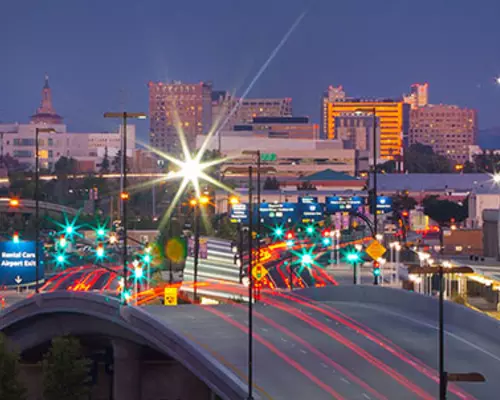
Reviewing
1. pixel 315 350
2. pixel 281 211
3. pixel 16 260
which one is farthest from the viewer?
pixel 281 211

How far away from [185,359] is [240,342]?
8.99 ft

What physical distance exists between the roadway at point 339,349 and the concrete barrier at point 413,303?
342 mm

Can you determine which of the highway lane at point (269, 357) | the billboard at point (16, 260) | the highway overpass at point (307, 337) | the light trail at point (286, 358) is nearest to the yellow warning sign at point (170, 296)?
the highway overpass at point (307, 337)

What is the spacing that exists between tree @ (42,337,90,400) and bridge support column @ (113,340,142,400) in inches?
46.1

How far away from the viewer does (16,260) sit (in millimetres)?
70312

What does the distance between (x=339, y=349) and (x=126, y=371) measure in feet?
38.5

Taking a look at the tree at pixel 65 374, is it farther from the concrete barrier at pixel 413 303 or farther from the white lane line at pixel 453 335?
the white lane line at pixel 453 335

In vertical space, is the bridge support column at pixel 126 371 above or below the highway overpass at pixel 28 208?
below

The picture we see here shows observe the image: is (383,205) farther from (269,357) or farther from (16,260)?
(269,357)

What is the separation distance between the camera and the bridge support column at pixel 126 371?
52.5 m

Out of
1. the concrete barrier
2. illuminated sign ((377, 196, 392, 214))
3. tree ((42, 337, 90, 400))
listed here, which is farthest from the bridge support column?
illuminated sign ((377, 196, 392, 214))

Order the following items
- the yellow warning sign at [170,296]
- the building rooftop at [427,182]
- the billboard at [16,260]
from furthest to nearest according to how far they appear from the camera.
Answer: the building rooftop at [427,182], the billboard at [16,260], the yellow warning sign at [170,296]

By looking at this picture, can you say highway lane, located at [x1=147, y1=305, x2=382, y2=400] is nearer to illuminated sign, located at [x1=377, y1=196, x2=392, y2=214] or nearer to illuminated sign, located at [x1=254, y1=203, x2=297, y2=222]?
illuminated sign, located at [x1=377, y1=196, x2=392, y2=214]

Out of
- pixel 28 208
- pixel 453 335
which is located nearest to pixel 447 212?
pixel 28 208
